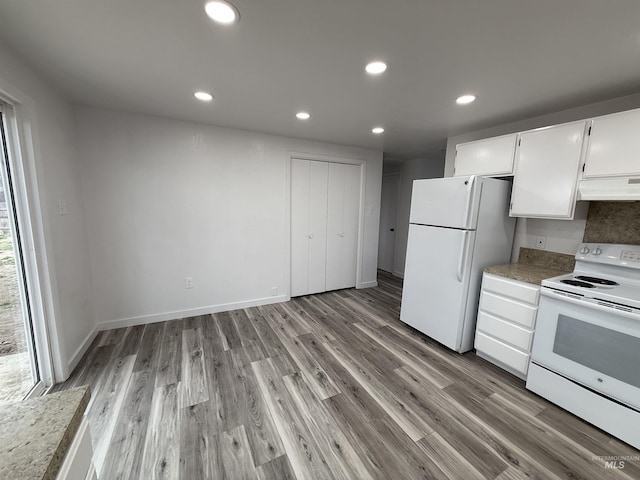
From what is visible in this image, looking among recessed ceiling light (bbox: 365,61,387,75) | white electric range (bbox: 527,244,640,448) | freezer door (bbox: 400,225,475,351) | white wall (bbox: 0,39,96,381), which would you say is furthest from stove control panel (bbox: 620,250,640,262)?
white wall (bbox: 0,39,96,381)

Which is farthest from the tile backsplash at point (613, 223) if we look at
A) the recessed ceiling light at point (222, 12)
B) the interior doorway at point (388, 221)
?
the interior doorway at point (388, 221)

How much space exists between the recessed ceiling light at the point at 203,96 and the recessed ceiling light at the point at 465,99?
2.08 meters

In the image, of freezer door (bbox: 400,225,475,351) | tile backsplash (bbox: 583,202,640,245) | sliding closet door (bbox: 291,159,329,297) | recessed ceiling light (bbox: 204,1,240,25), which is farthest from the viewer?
sliding closet door (bbox: 291,159,329,297)

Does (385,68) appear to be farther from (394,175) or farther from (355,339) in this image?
(394,175)

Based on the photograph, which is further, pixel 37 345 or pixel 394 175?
pixel 394 175

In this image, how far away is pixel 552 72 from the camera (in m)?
1.68

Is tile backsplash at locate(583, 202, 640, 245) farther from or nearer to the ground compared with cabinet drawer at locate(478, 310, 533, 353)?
farther from the ground

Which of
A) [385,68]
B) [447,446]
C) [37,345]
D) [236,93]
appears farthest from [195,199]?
[447,446]

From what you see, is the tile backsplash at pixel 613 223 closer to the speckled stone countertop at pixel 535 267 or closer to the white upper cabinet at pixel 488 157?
the speckled stone countertop at pixel 535 267

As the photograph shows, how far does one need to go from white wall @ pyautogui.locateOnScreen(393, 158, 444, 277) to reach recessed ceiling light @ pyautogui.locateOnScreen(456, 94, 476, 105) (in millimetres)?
2582

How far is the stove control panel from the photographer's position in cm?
191

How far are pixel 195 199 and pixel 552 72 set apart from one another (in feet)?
10.9

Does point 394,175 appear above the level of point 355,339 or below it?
above

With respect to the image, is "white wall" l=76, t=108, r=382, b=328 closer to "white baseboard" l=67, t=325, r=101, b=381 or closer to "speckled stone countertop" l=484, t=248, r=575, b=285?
"white baseboard" l=67, t=325, r=101, b=381
